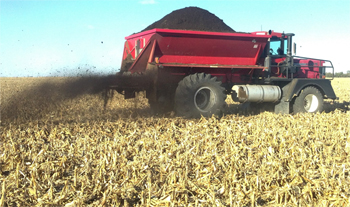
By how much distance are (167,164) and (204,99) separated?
4558 mm

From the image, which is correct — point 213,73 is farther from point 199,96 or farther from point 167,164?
point 167,164

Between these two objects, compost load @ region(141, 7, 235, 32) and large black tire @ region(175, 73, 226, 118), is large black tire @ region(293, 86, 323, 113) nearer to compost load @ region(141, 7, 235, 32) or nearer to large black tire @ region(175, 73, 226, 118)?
large black tire @ region(175, 73, 226, 118)

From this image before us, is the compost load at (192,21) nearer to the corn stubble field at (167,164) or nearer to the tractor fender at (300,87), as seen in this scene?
the tractor fender at (300,87)

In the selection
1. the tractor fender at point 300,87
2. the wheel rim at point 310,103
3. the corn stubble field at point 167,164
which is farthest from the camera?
the wheel rim at point 310,103

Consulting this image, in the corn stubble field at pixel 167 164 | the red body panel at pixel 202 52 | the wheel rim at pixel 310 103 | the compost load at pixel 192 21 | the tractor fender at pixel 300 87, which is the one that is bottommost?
the corn stubble field at pixel 167 164

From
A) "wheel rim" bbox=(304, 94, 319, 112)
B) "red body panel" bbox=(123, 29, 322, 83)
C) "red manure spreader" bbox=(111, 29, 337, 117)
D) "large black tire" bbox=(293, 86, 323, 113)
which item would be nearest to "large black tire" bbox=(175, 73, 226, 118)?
"red manure spreader" bbox=(111, 29, 337, 117)

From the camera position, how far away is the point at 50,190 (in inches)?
140

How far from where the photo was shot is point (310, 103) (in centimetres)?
1001

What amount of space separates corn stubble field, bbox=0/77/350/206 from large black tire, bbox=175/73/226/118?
732mm

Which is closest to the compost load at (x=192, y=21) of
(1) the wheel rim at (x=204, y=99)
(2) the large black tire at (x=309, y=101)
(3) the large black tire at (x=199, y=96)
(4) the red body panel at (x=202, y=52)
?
(4) the red body panel at (x=202, y=52)

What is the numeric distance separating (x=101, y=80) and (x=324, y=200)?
629 centimetres

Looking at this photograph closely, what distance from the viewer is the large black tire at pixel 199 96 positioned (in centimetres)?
825

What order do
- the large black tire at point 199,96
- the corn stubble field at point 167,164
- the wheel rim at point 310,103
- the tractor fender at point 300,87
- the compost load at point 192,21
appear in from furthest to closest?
the wheel rim at point 310,103 → the tractor fender at point 300,87 → the compost load at point 192,21 → the large black tire at point 199,96 → the corn stubble field at point 167,164

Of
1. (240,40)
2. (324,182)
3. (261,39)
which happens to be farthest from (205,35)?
(324,182)
